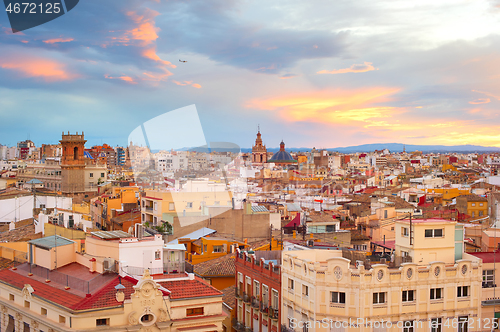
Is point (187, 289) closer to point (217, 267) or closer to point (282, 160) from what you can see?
point (217, 267)

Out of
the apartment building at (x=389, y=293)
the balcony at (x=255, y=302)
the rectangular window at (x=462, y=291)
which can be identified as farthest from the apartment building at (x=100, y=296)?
the rectangular window at (x=462, y=291)

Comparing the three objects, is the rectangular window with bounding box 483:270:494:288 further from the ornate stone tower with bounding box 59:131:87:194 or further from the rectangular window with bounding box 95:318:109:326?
the ornate stone tower with bounding box 59:131:87:194

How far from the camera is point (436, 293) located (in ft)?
49.3

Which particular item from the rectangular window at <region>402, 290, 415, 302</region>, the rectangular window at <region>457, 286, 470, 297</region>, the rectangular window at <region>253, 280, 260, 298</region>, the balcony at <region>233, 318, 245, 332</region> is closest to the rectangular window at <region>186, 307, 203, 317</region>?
the rectangular window at <region>253, 280, 260, 298</region>

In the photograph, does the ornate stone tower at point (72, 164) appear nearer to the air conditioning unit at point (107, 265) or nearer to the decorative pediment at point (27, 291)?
the decorative pediment at point (27, 291)

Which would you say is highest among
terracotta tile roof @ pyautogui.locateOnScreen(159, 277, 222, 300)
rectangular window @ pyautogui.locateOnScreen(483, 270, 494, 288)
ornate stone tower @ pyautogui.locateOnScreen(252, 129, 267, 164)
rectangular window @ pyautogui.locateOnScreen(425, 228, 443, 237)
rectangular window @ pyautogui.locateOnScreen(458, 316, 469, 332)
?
ornate stone tower @ pyautogui.locateOnScreen(252, 129, 267, 164)

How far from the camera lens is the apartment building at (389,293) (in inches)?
563

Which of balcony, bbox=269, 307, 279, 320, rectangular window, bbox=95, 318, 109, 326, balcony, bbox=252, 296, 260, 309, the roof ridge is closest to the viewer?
rectangular window, bbox=95, 318, 109, 326

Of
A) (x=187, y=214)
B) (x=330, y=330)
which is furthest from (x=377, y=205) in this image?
(x=330, y=330)

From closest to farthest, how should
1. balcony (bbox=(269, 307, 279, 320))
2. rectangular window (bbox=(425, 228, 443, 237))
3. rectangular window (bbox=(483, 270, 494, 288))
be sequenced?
rectangular window (bbox=(425, 228, 443, 237))
balcony (bbox=(269, 307, 279, 320))
rectangular window (bbox=(483, 270, 494, 288))

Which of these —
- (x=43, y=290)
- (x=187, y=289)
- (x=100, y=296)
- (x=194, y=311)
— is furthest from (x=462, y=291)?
(x=43, y=290)

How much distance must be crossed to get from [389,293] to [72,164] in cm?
5080

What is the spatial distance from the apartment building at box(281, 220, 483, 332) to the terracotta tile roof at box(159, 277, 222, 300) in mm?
2374

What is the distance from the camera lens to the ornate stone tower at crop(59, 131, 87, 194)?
5919cm
